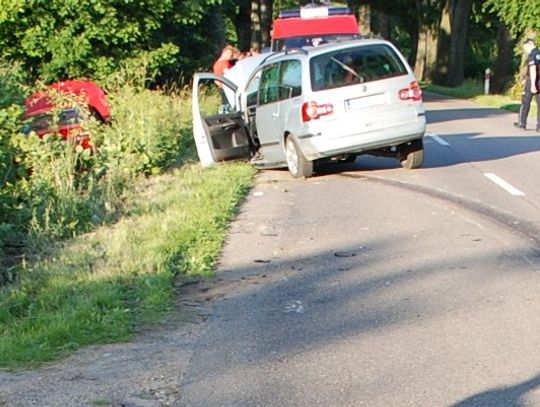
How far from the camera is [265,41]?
40.8 meters

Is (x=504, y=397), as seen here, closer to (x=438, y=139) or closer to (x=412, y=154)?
(x=412, y=154)

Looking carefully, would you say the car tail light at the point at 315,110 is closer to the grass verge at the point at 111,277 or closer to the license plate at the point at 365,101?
the license plate at the point at 365,101

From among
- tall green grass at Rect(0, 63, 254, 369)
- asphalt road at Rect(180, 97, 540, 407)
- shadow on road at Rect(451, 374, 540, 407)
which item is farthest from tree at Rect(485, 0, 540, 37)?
shadow on road at Rect(451, 374, 540, 407)

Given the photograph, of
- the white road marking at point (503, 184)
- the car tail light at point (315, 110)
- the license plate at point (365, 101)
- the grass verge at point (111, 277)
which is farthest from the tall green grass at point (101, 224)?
the white road marking at point (503, 184)

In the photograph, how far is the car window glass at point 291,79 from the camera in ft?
45.3

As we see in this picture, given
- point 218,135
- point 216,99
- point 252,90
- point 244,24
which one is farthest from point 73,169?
point 244,24

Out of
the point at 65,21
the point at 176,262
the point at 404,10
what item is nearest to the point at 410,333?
the point at 176,262

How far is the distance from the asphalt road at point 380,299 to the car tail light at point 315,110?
1026 millimetres

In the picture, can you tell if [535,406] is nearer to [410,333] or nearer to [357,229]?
[410,333]

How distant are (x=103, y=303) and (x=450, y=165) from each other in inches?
344

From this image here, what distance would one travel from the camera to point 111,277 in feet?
26.4

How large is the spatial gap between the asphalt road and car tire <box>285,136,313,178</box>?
2.58 feet

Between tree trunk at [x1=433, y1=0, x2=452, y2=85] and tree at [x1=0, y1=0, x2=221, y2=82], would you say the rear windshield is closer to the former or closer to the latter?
tree at [x1=0, y1=0, x2=221, y2=82]

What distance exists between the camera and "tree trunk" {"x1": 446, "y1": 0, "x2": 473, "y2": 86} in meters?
42.2
